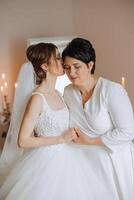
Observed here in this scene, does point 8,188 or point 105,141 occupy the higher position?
point 105,141

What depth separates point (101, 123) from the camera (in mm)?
1646

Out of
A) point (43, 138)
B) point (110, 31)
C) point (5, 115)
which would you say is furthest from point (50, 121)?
point (110, 31)

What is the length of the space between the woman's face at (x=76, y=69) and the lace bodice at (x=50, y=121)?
18cm

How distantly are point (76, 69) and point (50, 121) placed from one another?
29 centimetres

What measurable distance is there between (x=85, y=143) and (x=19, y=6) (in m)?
2.24

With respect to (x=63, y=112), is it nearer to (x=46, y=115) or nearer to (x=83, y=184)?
(x=46, y=115)

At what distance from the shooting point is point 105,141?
1.63 m

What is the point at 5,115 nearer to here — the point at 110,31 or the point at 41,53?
the point at 110,31

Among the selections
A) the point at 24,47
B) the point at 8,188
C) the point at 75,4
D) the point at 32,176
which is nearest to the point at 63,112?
the point at 32,176

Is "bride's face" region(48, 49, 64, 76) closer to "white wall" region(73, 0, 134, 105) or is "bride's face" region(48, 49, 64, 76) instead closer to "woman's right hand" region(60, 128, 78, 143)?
"woman's right hand" region(60, 128, 78, 143)

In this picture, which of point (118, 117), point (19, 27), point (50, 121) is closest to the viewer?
point (118, 117)

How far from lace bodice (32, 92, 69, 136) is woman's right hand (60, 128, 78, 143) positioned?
6cm

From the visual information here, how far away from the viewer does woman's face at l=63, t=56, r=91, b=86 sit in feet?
5.30

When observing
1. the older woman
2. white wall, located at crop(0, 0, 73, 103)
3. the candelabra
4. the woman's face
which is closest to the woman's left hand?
the older woman
